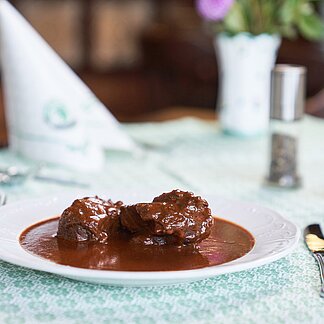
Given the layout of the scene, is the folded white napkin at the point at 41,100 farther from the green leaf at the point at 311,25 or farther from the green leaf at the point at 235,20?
the green leaf at the point at 311,25

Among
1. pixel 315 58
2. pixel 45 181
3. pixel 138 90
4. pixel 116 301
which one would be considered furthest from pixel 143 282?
pixel 138 90

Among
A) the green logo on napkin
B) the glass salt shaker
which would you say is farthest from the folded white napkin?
the glass salt shaker

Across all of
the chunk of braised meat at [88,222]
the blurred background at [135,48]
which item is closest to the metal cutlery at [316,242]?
the chunk of braised meat at [88,222]

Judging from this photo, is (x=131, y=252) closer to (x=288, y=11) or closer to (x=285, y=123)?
(x=285, y=123)

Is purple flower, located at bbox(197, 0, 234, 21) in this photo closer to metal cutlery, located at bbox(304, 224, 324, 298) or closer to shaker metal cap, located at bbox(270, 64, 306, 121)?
shaker metal cap, located at bbox(270, 64, 306, 121)

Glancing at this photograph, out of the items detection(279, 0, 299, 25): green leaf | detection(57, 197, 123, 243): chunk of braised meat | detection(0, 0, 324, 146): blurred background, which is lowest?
detection(0, 0, 324, 146): blurred background

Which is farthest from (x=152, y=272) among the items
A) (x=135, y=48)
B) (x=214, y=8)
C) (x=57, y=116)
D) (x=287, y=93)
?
(x=135, y=48)
